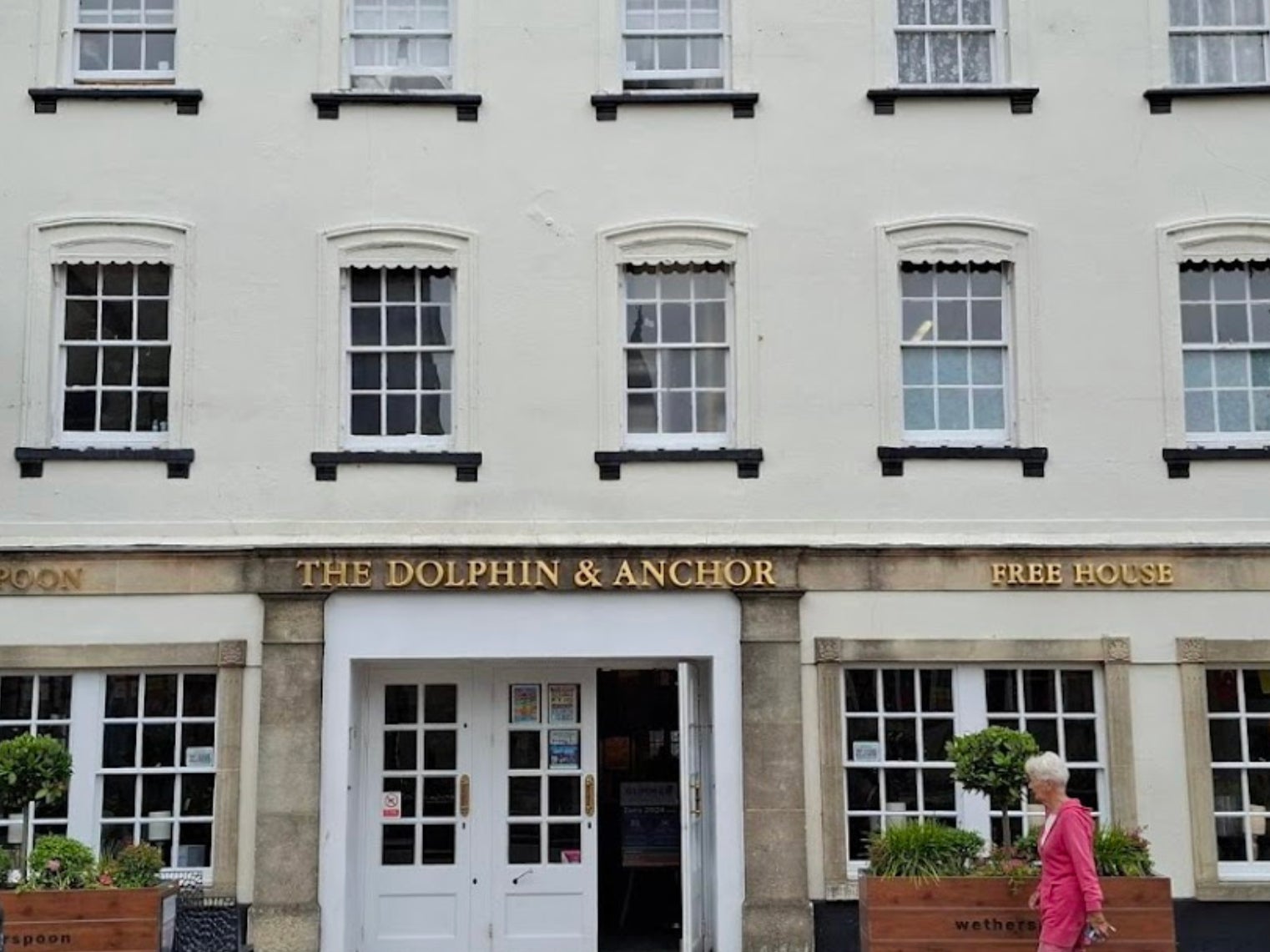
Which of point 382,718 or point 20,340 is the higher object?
point 20,340

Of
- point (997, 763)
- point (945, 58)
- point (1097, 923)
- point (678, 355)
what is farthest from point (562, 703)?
point (945, 58)

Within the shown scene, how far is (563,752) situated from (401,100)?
597cm

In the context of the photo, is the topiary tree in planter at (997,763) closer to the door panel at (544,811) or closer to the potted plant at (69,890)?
the door panel at (544,811)

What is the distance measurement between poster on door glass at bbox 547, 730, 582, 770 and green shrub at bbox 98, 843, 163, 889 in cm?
371

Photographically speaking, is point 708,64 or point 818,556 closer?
point 818,556

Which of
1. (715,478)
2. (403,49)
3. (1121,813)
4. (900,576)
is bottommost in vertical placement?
(1121,813)

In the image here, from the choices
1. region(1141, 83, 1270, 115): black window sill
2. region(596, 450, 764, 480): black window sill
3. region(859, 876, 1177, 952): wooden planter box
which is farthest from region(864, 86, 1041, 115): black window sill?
region(859, 876, 1177, 952): wooden planter box

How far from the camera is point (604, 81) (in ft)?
49.1

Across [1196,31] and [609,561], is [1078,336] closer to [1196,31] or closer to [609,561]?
[1196,31]

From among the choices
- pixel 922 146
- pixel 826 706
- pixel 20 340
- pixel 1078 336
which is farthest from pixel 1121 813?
pixel 20 340

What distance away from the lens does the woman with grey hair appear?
10.1 metres

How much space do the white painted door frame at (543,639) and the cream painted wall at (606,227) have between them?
1.88ft

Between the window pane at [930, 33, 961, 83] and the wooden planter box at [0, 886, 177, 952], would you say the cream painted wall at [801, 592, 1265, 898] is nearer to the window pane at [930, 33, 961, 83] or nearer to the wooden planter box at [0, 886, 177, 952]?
the window pane at [930, 33, 961, 83]

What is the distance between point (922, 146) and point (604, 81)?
9.54ft
